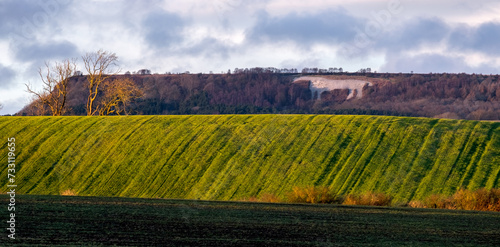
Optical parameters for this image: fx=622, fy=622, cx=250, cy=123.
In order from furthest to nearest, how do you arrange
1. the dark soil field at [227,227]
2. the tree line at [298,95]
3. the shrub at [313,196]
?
the tree line at [298,95] < the shrub at [313,196] < the dark soil field at [227,227]

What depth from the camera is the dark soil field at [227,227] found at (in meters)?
14.6

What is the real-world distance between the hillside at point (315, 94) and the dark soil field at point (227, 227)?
70165mm

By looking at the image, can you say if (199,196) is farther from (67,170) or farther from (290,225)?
(290,225)

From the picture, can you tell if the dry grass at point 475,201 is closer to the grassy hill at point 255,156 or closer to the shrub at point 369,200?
the shrub at point 369,200

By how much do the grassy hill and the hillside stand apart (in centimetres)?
4046

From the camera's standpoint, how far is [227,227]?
17391 millimetres

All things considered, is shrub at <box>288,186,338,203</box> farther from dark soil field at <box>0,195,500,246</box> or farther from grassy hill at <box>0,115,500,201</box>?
dark soil field at <box>0,195,500,246</box>

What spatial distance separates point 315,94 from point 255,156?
7040 centimetres

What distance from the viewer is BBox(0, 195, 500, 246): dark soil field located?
576 inches

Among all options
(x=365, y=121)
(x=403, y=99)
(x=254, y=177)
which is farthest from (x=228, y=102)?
(x=254, y=177)

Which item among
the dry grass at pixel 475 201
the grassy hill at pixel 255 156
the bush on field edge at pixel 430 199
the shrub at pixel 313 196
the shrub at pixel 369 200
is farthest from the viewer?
the grassy hill at pixel 255 156

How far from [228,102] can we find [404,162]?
66586mm

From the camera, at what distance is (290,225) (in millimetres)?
Answer: 18641

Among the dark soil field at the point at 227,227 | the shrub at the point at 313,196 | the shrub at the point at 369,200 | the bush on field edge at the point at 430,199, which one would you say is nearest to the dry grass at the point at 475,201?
the bush on field edge at the point at 430,199
